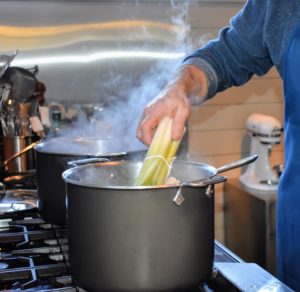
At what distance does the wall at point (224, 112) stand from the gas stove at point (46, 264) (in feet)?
4.24

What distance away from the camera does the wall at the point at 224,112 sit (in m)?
2.30

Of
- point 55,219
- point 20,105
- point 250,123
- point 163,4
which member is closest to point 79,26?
point 163,4

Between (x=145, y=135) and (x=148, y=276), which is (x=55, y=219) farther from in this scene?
(x=148, y=276)

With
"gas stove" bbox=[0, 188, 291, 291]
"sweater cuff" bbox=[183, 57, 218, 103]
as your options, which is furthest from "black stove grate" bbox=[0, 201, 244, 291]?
"sweater cuff" bbox=[183, 57, 218, 103]

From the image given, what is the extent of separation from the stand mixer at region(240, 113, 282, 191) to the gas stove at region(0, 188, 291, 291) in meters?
1.21

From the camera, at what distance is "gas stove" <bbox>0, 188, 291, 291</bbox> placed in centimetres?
78

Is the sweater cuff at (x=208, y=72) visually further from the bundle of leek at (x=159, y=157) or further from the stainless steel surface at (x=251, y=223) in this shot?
the stainless steel surface at (x=251, y=223)

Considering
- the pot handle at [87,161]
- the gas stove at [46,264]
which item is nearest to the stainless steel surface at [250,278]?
the gas stove at [46,264]

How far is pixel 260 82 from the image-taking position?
2406 mm

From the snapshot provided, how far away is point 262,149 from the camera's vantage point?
86.0 inches

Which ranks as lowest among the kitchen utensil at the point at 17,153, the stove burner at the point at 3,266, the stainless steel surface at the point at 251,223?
the stainless steel surface at the point at 251,223

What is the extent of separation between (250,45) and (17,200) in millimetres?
691

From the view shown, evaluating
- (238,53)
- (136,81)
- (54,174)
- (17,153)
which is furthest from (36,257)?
(136,81)

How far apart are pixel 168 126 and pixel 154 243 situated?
0.25 m
